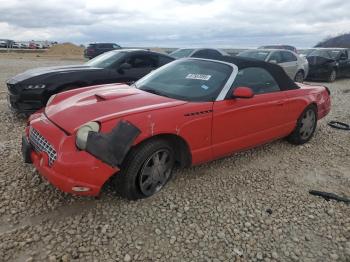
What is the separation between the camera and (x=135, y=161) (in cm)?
330

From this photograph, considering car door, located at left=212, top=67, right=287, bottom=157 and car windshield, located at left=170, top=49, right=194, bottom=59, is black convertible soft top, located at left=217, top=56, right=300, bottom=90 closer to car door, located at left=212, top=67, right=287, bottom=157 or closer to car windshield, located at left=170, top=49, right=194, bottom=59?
car door, located at left=212, top=67, right=287, bottom=157

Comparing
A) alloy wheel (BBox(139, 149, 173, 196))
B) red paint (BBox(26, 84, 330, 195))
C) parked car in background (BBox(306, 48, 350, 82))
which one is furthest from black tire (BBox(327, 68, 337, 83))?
alloy wheel (BBox(139, 149, 173, 196))

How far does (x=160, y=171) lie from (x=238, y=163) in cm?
147

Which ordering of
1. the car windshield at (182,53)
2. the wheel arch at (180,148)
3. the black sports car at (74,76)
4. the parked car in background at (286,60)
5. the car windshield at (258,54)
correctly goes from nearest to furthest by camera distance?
the wheel arch at (180,148) → the black sports car at (74,76) → the car windshield at (258,54) → the parked car in background at (286,60) → the car windshield at (182,53)

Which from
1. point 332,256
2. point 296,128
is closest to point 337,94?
point 296,128

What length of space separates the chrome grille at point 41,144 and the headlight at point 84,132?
250 mm

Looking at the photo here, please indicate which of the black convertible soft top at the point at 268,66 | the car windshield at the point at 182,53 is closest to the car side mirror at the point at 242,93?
the black convertible soft top at the point at 268,66

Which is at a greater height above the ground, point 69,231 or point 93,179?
point 93,179

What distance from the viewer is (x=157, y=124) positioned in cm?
340

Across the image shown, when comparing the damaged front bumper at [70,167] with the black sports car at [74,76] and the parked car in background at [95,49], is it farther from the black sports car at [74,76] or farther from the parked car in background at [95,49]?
the parked car in background at [95,49]

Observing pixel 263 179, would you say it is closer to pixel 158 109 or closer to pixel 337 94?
pixel 158 109

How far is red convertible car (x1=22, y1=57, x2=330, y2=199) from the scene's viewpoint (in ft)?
10.1

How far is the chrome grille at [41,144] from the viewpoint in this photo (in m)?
3.12

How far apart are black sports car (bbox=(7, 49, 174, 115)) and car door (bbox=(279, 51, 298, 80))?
19.1ft
